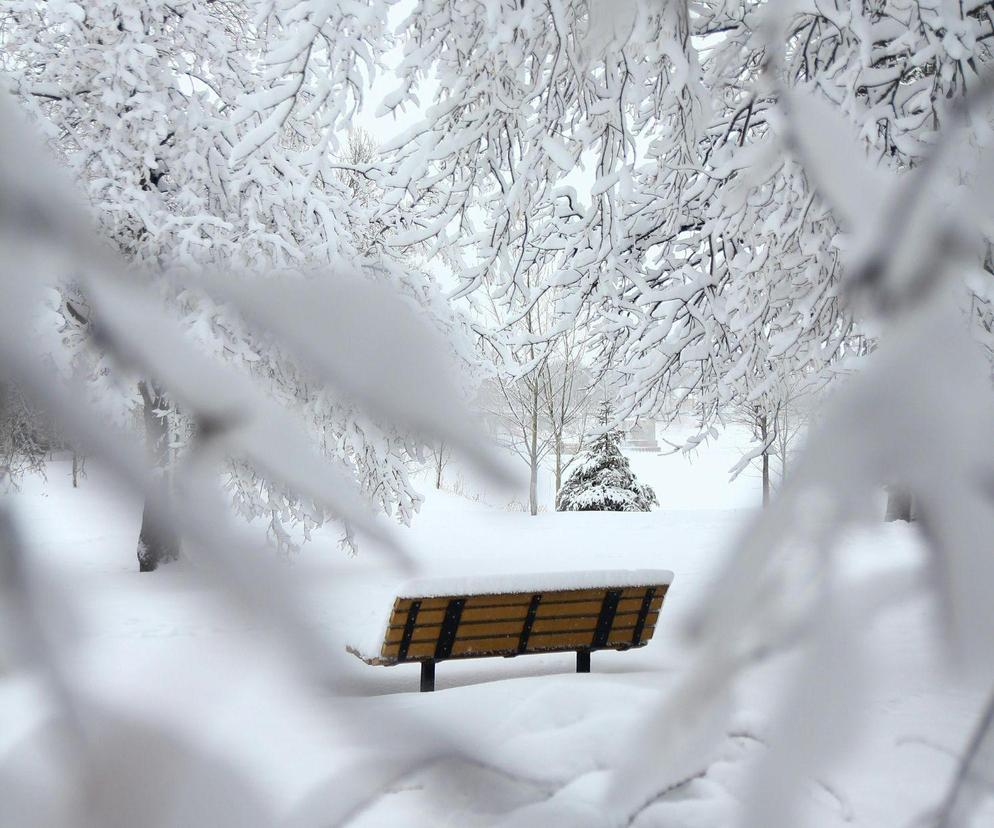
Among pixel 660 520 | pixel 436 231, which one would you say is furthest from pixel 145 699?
pixel 660 520

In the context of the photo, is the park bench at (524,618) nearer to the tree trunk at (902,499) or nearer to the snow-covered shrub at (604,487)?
the tree trunk at (902,499)

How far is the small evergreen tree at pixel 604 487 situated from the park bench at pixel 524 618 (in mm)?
9116

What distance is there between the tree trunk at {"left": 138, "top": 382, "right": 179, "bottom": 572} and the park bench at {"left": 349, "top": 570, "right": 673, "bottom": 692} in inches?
106

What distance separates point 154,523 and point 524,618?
3224mm

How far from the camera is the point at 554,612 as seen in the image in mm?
3305

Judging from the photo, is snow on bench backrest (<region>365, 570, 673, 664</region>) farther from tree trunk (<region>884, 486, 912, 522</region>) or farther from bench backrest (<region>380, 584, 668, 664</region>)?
tree trunk (<region>884, 486, 912, 522</region>)

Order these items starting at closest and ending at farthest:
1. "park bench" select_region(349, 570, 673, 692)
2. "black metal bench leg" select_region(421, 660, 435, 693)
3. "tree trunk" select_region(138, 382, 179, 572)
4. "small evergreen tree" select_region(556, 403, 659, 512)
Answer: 1. "tree trunk" select_region(138, 382, 179, 572)
2. "park bench" select_region(349, 570, 673, 692)
3. "black metal bench leg" select_region(421, 660, 435, 693)
4. "small evergreen tree" select_region(556, 403, 659, 512)

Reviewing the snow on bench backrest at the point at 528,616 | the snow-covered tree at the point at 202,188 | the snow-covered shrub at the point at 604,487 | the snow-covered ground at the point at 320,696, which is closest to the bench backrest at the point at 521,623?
the snow on bench backrest at the point at 528,616

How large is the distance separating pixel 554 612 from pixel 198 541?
3272 mm

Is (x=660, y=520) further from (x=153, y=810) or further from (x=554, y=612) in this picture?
(x=153, y=810)

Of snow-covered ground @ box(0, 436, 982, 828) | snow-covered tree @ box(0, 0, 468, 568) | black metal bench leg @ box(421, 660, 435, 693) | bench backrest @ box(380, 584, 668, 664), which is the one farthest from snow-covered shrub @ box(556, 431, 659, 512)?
snow-covered ground @ box(0, 436, 982, 828)

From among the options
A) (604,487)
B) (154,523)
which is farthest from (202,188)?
(604,487)

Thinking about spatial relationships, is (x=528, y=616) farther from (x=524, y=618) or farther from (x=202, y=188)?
(x=202, y=188)

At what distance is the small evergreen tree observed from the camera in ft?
41.2
